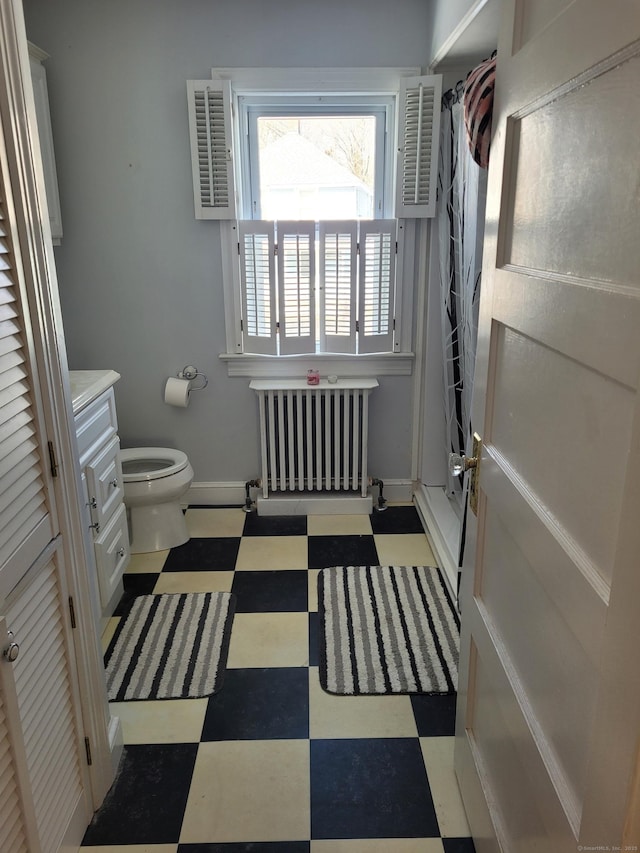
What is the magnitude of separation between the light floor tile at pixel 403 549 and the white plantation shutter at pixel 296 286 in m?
1.02

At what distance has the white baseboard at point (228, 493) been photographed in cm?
338

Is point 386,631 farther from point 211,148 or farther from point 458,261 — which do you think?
point 211,148

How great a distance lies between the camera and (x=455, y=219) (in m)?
2.75

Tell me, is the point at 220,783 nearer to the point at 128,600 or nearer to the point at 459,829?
the point at 459,829

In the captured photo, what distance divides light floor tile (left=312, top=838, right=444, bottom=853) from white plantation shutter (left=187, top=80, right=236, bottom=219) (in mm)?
2490

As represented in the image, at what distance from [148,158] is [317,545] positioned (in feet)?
6.53

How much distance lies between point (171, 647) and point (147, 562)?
66 centimetres

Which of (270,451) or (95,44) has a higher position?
(95,44)

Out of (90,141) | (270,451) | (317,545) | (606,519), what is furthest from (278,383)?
(606,519)

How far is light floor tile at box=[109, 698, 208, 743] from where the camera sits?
72.6 inches

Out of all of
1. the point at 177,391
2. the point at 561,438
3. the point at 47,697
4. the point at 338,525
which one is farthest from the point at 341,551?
the point at 561,438

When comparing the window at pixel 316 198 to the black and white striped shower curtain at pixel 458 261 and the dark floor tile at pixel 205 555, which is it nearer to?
the black and white striped shower curtain at pixel 458 261

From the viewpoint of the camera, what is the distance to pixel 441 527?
9.48 ft

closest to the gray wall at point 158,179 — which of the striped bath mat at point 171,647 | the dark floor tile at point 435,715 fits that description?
the striped bath mat at point 171,647
